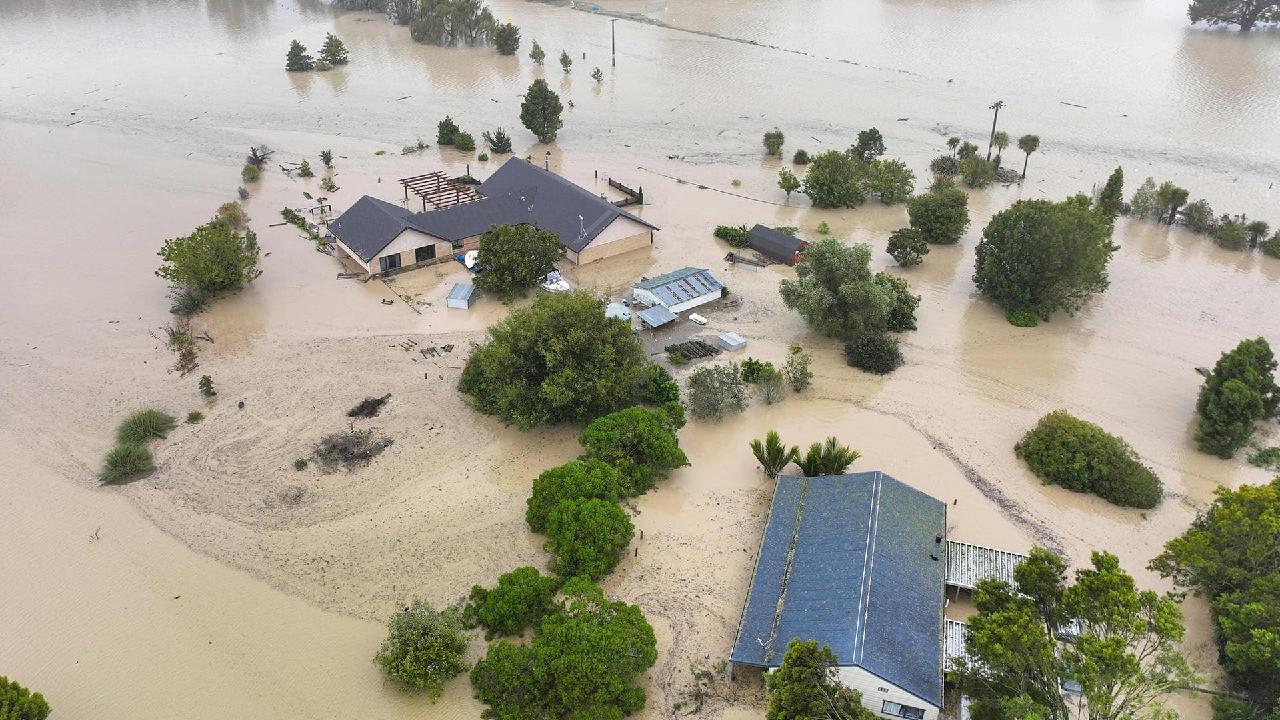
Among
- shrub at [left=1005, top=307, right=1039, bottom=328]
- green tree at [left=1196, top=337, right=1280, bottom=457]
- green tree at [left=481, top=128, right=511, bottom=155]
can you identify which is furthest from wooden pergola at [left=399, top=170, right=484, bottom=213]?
green tree at [left=1196, top=337, right=1280, bottom=457]

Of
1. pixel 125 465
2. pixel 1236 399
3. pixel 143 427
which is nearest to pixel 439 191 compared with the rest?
pixel 143 427

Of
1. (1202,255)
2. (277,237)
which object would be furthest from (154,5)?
(1202,255)

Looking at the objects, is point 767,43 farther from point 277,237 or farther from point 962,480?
point 962,480

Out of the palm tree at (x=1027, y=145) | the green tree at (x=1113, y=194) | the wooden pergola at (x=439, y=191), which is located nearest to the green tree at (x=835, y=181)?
the palm tree at (x=1027, y=145)

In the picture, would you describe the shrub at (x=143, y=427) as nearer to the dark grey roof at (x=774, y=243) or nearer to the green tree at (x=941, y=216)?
the dark grey roof at (x=774, y=243)

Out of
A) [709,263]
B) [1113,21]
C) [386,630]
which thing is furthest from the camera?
[1113,21]

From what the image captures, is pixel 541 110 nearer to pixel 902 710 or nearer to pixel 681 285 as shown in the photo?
pixel 681 285

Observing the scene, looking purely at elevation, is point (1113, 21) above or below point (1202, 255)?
above
